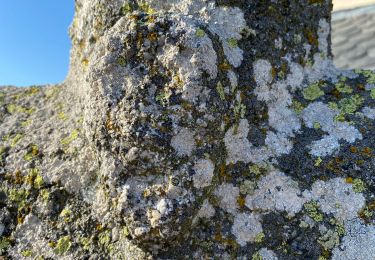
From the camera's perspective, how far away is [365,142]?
1.90m

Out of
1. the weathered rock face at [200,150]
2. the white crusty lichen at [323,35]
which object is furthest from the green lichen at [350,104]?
the white crusty lichen at [323,35]

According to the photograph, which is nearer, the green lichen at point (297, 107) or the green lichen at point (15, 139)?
the green lichen at point (297, 107)

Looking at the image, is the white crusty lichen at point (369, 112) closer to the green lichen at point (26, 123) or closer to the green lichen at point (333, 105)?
the green lichen at point (333, 105)

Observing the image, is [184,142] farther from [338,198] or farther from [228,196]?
[338,198]

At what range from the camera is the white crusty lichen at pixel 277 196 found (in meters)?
1.75

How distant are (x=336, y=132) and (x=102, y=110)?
96 cm

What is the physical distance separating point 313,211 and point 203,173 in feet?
→ 1.49

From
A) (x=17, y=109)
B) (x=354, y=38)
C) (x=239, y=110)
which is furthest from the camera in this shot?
(x=354, y=38)

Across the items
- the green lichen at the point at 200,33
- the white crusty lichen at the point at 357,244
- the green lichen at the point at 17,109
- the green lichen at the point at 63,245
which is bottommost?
the white crusty lichen at the point at 357,244

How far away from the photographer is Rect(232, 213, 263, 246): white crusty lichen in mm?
1692

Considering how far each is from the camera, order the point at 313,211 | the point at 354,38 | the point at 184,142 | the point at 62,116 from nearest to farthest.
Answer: the point at 184,142 → the point at 313,211 → the point at 62,116 → the point at 354,38

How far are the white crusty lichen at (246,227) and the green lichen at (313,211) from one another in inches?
7.4

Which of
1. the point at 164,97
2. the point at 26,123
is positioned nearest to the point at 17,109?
the point at 26,123

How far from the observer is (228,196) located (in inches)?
68.7
